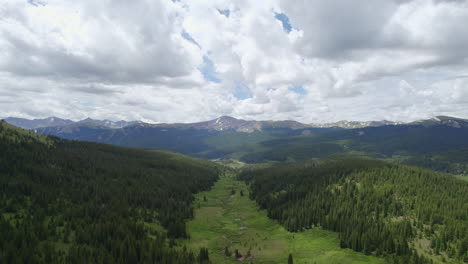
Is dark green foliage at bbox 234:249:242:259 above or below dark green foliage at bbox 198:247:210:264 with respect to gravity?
below

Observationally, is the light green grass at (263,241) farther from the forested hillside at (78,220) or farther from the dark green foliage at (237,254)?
the forested hillside at (78,220)

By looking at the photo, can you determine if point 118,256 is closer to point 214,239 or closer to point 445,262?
point 214,239

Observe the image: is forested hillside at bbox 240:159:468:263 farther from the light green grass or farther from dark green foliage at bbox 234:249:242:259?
dark green foliage at bbox 234:249:242:259

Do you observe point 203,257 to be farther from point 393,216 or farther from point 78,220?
point 393,216

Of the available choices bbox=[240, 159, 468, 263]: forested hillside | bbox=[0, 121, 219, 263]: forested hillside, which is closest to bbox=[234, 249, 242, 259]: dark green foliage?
bbox=[0, 121, 219, 263]: forested hillside

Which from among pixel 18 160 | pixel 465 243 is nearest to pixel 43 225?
pixel 18 160

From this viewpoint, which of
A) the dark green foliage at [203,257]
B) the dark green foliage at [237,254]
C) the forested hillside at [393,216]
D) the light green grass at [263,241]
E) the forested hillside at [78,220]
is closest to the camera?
the forested hillside at [78,220]

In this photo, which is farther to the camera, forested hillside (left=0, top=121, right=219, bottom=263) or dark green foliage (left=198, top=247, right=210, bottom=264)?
dark green foliage (left=198, top=247, right=210, bottom=264)

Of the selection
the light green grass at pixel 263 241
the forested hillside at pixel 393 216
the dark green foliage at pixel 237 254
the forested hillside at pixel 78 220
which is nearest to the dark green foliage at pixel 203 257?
the forested hillside at pixel 78 220

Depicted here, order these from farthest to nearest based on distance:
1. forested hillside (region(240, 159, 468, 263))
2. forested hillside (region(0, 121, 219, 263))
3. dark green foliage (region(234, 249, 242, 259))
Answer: dark green foliage (region(234, 249, 242, 259)) < forested hillside (region(240, 159, 468, 263)) < forested hillside (region(0, 121, 219, 263))

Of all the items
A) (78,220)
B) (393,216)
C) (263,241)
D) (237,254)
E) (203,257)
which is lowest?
(263,241)

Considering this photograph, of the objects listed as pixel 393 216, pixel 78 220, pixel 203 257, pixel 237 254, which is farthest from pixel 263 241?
pixel 78 220

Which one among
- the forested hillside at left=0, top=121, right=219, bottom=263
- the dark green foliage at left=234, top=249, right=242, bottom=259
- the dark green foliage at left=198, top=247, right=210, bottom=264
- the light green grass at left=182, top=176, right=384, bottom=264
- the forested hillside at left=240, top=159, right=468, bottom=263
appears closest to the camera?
the forested hillside at left=0, top=121, right=219, bottom=263
